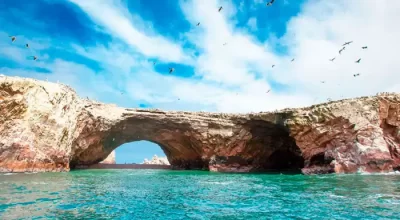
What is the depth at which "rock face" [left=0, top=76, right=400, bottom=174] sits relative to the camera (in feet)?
91.7

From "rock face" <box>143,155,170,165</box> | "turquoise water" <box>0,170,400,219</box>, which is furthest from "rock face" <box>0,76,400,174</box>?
"rock face" <box>143,155,170,165</box>

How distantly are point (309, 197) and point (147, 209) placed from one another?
7.59m

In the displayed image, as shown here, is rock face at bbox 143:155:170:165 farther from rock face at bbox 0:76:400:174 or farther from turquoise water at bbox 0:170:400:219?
turquoise water at bbox 0:170:400:219

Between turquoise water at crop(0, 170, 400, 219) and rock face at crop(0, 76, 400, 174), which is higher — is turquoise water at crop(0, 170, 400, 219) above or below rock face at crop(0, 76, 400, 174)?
below

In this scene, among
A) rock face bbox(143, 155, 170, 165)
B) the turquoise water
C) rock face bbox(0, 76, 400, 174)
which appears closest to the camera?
the turquoise water

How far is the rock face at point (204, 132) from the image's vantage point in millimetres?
27953

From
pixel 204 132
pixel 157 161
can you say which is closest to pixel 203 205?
pixel 204 132

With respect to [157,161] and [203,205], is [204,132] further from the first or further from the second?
[157,161]

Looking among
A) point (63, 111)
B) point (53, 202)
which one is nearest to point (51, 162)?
point (63, 111)

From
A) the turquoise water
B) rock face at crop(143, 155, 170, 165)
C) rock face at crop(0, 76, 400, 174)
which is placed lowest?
the turquoise water

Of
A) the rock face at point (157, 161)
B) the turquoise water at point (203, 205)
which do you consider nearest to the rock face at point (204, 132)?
the turquoise water at point (203, 205)

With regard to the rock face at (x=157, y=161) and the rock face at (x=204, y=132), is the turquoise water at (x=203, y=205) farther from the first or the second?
the rock face at (x=157, y=161)

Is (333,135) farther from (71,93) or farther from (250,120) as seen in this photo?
(71,93)

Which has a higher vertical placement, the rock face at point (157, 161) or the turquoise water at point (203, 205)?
the rock face at point (157, 161)
